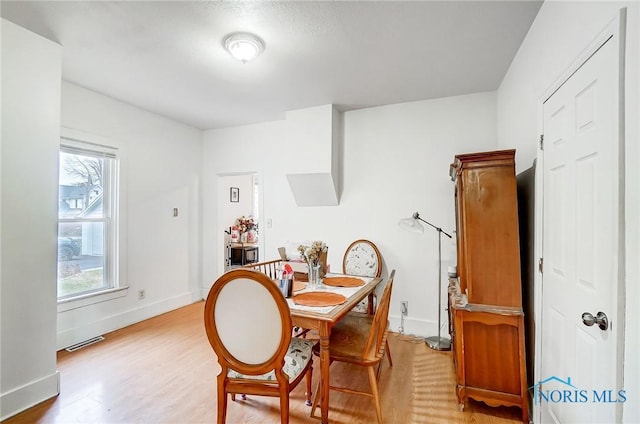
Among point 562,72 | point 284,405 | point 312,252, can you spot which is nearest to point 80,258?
point 312,252

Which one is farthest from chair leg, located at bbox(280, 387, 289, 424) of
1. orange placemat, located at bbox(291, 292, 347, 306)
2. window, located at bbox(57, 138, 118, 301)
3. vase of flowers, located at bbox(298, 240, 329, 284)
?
window, located at bbox(57, 138, 118, 301)

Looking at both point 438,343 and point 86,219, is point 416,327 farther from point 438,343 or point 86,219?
point 86,219

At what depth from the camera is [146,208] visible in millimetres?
3627

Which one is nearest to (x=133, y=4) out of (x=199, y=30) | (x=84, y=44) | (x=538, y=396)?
(x=199, y=30)

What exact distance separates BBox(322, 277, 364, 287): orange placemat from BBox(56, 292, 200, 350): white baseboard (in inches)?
96.3

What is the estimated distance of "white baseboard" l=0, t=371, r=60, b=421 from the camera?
188cm

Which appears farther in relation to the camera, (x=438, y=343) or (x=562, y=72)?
(x=438, y=343)

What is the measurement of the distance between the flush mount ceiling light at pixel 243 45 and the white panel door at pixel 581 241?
1.93 meters

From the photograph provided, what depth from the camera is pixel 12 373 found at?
6.33 ft

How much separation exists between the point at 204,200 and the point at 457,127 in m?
3.63

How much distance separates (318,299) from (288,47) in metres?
1.90

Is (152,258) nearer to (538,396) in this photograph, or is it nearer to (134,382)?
(134,382)

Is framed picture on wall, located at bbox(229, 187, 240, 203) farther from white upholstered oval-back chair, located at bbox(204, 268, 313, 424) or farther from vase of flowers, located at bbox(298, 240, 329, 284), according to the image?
white upholstered oval-back chair, located at bbox(204, 268, 313, 424)

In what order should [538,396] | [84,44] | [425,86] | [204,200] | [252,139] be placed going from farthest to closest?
[204,200] → [252,139] → [425,86] → [84,44] → [538,396]
